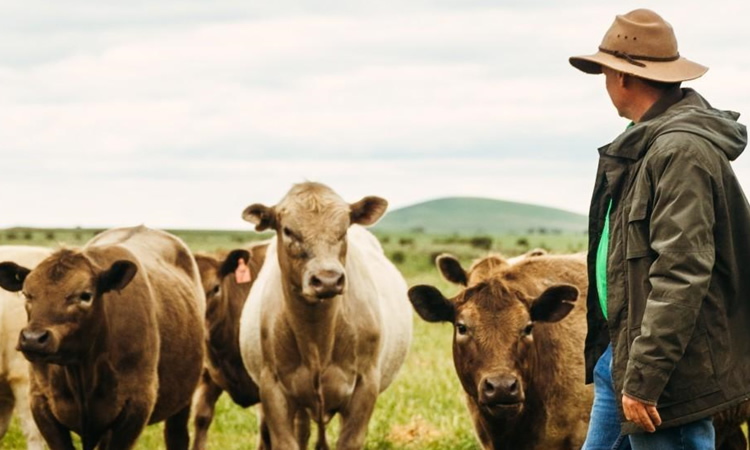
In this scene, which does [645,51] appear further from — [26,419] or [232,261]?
[232,261]

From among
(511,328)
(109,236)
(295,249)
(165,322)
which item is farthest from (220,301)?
(511,328)

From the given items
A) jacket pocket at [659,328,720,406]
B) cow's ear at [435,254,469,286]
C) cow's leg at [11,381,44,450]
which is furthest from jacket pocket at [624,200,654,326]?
cow's leg at [11,381,44,450]

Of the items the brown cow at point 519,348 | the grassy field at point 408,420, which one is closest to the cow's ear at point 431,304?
the brown cow at point 519,348

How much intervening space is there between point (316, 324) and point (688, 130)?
5037mm

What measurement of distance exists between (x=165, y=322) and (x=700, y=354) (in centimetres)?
619

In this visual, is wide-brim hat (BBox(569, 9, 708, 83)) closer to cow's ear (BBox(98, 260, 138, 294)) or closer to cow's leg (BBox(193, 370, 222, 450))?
cow's ear (BBox(98, 260, 138, 294))

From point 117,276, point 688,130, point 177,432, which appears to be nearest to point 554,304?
point 688,130

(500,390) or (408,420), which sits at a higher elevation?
(500,390)

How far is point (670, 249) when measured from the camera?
15.7 feet

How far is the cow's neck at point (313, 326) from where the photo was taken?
953 cm

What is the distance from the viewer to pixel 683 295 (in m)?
4.78

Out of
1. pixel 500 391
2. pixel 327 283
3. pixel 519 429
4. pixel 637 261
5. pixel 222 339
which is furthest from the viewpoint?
pixel 222 339

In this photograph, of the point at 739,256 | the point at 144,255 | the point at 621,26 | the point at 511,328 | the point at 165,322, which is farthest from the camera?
the point at 144,255

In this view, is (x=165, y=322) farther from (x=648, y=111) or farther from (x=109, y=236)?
(x=648, y=111)
